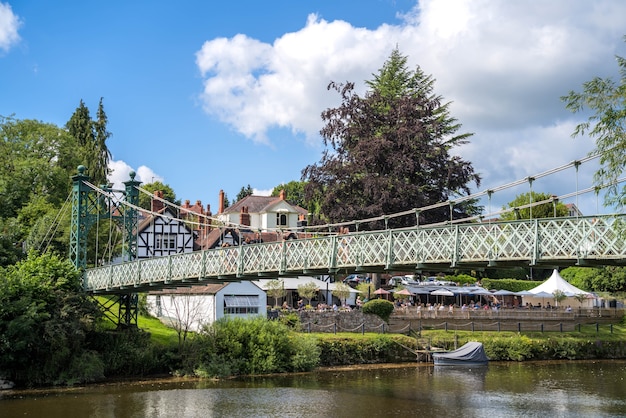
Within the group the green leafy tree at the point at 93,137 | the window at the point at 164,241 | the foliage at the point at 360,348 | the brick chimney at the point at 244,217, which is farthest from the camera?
the brick chimney at the point at 244,217

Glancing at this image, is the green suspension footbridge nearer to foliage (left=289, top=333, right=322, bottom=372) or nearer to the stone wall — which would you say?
foliage (left=289, top=333, right=322, bottom=372)

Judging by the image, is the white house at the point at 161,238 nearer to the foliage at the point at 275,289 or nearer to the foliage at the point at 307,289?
the foliage at the point at 275,289

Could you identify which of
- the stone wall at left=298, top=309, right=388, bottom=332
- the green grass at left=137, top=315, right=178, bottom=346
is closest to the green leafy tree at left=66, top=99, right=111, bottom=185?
the green grass at left=137, top=315, right=178, bottom=346

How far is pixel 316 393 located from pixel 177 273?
28.2ft

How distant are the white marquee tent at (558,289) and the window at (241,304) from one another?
23.2 meters

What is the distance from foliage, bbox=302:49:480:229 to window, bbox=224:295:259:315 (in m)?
8.63

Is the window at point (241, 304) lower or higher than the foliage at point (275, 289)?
lower

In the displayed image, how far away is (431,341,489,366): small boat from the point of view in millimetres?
41531

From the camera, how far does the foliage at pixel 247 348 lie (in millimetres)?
36125

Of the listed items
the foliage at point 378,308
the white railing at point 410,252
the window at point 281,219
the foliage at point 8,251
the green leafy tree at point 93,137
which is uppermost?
the green leafy tree at point 93,137

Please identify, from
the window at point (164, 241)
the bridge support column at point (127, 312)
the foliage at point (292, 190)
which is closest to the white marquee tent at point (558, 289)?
the window at point (164, 241)

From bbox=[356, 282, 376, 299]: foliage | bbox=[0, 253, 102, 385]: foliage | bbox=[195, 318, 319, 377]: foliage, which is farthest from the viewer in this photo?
bbox=[356, 282, 376, 299]: foliage

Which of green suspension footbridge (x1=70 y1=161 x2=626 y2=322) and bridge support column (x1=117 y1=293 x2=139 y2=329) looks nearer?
green suspension footbridge (x1=70 y1=161 x2=626 y2=322)

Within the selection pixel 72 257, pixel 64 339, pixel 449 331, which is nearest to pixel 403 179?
pixel 449 331
